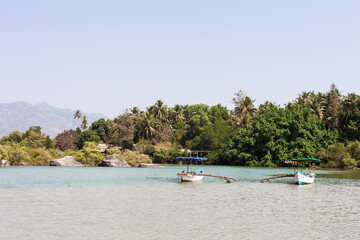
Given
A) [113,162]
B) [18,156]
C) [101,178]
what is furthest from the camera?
[113,162]

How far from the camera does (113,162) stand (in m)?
99.1

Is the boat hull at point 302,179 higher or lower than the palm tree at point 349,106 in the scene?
lower

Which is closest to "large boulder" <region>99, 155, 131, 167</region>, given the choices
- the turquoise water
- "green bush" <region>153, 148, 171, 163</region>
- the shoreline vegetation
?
the shoreline vegetation

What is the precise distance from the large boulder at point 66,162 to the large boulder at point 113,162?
21.0 feet

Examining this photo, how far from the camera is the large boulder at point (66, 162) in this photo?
9662 cm

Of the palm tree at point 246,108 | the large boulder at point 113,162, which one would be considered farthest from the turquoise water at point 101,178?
the palm tree at point 246,108

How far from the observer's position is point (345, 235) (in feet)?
64.2

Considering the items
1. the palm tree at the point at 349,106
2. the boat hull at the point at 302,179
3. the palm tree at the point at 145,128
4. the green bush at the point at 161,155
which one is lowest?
the boat hull at the point at 302,179

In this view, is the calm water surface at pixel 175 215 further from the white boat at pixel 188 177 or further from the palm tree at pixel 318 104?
the palm tree at pixel 318 104

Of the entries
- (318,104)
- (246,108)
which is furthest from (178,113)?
(318,104)

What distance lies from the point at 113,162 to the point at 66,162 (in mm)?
11837

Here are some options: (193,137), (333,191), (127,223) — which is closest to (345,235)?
(127,223)

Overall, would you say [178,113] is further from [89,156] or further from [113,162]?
[113,162]

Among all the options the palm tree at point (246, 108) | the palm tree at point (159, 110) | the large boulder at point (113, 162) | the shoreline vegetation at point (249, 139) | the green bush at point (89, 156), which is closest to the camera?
the shoreline vegetation at point (249, 139)
